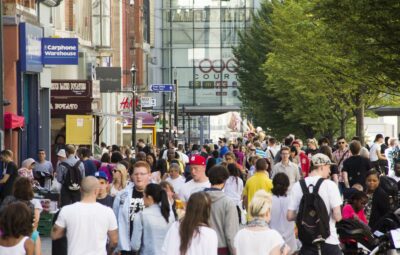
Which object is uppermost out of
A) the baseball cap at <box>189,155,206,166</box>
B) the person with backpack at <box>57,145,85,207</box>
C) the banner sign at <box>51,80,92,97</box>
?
the banner sign at <box>51,80,92,97</box>

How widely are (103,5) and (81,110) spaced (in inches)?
904

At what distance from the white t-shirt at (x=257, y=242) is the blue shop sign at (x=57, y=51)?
26035 millimetres

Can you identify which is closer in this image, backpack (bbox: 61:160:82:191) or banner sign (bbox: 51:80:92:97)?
backpack (bbox: 61:160:82:191)

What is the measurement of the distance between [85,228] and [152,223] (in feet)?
2.47

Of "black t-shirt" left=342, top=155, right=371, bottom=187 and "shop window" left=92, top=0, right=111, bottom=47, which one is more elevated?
"shop window" left=92, top=0, right=111, bottom=47

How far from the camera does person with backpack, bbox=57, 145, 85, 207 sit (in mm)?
26266

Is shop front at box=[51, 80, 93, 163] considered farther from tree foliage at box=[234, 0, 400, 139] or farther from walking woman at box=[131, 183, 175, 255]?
walking woman at box=[131, 183, 175, 255]

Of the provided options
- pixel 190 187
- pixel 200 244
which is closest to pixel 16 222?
pixel 200 244

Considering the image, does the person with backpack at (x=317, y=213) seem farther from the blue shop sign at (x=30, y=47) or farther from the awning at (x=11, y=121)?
the blue shop sign at (x=30, y=47)

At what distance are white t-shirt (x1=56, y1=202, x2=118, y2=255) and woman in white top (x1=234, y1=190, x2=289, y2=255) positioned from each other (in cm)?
176

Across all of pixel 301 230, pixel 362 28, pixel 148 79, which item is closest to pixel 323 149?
pixel 362 28

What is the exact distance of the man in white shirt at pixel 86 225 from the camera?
13320mm

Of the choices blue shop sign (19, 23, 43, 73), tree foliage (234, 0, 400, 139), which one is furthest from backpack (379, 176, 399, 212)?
blue shop sign (19, 23, 43, 73)

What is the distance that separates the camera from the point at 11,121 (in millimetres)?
36312
